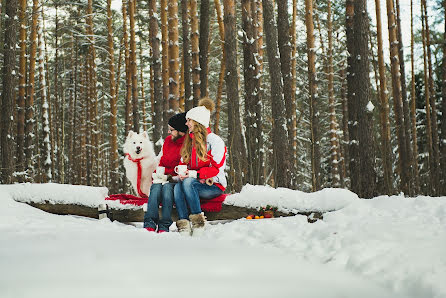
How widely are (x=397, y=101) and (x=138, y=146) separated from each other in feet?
36.5

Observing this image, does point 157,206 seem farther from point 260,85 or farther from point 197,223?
point 260,85

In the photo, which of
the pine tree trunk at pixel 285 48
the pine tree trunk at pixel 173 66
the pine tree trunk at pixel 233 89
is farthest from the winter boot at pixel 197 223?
the pine tree trunk at pixel 173 66

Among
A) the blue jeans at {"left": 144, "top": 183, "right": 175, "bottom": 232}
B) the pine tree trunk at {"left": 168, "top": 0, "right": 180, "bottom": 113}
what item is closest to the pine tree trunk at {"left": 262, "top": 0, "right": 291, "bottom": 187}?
the pine tree trunk at {"left": 168, "top": 0, "right": 180, "bottom": 113}

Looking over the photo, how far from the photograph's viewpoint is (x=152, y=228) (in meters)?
4.91

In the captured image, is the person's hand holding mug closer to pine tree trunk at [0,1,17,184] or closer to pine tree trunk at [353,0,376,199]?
pine tree trunk at [353,0,376,199]

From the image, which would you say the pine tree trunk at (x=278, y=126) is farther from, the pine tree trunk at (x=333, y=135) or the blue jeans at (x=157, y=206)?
the pine tree trunk at (x=333, y=135)

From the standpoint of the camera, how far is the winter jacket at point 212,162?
4.83 metres

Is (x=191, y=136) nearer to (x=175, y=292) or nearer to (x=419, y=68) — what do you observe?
(x=175, y=292)

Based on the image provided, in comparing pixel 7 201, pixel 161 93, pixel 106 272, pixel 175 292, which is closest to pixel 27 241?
pixel 106 272

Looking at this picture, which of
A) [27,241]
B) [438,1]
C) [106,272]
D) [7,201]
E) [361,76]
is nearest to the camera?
[106,272]

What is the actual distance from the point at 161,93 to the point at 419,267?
10.8 m

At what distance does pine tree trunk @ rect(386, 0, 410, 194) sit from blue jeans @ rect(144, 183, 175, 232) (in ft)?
32.1

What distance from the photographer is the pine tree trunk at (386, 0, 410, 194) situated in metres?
13.2

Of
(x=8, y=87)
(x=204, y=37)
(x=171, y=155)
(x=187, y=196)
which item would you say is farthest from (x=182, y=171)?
(x=204, y=37)
